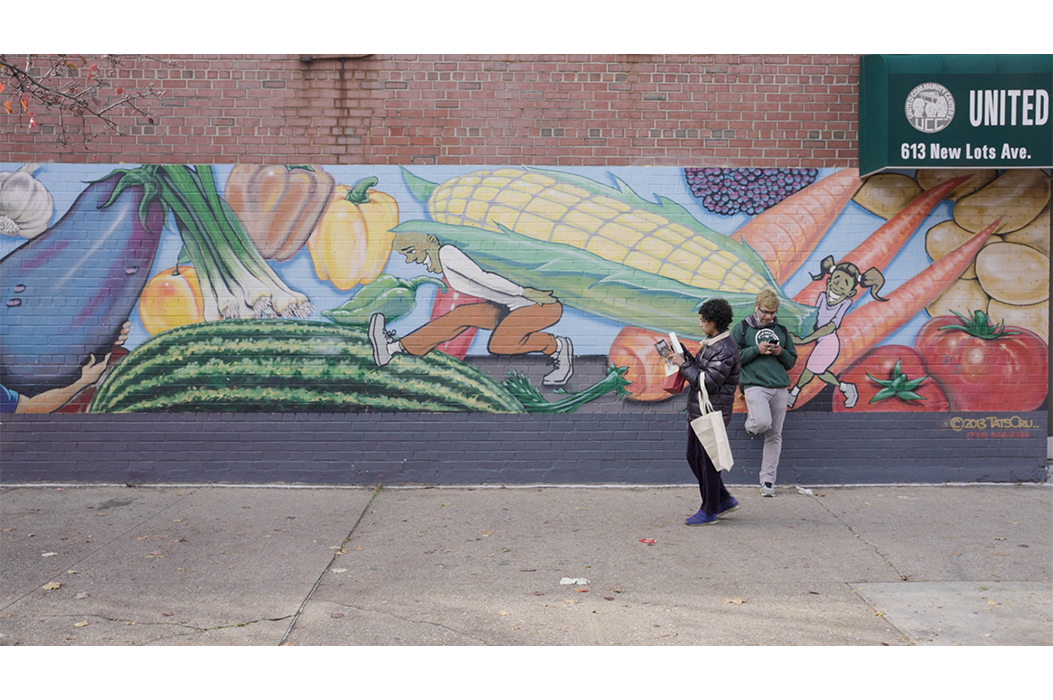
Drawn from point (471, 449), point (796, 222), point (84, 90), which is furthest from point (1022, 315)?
point (84, 90)

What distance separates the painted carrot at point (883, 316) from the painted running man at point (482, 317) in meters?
2.35

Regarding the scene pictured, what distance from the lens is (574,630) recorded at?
427 cm

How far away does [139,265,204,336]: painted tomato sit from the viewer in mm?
7457

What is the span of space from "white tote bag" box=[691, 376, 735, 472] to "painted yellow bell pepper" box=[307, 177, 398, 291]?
3.31 meters

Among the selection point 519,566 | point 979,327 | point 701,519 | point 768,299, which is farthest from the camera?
point 979,327

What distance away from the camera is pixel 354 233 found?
7.45 m

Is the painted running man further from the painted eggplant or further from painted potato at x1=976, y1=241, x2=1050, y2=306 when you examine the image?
painted potato at x1=976, y1=241, x2=1050, y2=306

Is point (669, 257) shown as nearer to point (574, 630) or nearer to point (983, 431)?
point (983, 431)

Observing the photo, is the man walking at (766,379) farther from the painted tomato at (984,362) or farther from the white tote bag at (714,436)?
the painted tomato at (984,362)

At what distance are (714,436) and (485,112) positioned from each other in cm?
369

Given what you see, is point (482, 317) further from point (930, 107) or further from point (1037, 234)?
point (1037, 234)

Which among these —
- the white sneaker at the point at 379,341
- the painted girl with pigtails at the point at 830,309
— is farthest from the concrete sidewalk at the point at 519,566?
the white sneaker at the point at 379,341

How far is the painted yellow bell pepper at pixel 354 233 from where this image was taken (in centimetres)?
743
